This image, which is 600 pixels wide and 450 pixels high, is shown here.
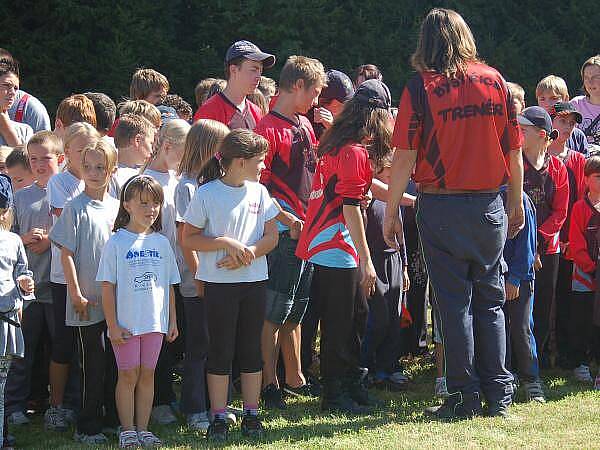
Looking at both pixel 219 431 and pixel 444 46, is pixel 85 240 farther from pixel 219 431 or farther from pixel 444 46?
pixel 444 46

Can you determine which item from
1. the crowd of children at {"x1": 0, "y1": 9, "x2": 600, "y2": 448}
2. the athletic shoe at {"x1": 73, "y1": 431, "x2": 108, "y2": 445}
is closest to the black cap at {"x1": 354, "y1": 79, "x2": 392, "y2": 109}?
the crowd of children at {"x1": 0, "y1": 9, "x2": 600, "y2": 448}

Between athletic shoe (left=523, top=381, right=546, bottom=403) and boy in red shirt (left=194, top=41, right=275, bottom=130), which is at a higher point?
boy in red shirt (left=194, top=41, right=275, bottom=130)

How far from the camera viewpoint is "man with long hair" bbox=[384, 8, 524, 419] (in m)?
5.60

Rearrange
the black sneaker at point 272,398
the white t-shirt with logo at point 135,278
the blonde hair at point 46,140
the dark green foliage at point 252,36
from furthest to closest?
the dark green foliage at point 252,36, the black sneaker at point 272,398, the blonde hair at point 46,140, the white t-shirt with logo at point 135,278

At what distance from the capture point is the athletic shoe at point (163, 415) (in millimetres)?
5996

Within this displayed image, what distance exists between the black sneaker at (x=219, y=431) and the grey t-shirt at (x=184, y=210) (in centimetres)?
80

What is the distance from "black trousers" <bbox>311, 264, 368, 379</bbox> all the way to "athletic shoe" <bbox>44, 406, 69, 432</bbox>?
1.58m

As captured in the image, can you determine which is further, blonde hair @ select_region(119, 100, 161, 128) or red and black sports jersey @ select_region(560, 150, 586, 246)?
red and black sports jersey @ select_region(560, 150, 586, 246)

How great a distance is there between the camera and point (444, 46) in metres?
5.63

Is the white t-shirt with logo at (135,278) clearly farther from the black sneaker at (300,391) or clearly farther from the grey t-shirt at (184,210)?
the black sneaker at (300,391)

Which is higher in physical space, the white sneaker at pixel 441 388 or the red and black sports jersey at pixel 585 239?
the red and black sports jersey at pixel 585 239

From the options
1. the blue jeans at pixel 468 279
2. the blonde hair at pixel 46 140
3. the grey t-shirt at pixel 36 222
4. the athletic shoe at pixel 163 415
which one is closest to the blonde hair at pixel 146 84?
the blonde hair at pixel 46 140

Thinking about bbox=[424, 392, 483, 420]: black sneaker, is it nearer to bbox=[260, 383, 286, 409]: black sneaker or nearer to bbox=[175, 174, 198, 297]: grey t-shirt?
bbox=[260, 383, 286, 409]: black sneaker

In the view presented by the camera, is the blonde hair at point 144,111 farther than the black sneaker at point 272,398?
Yes
